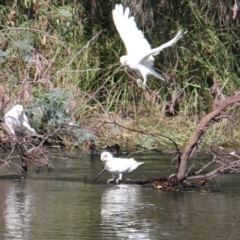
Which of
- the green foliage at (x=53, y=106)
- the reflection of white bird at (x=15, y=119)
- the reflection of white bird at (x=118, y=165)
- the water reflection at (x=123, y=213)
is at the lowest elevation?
the water reflection at (x=123, y=213)

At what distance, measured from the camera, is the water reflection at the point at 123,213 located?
32.9 feet

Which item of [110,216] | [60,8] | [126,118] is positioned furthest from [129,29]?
[110,216]

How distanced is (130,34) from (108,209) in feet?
19.3

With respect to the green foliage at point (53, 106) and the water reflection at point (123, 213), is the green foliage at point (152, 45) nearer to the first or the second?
the green foliage at point (53, 106)

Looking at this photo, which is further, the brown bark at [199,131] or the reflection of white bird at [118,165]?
the reflection of white bird at [118,165]

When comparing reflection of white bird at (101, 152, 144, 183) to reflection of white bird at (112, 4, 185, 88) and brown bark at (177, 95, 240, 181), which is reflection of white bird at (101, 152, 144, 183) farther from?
reflection of white bird at (112, 4, 185, 88)

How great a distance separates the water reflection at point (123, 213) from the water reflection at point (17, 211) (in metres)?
0.75

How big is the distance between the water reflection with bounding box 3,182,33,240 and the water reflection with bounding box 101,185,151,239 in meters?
0.75

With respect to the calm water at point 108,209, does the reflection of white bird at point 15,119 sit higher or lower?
higher

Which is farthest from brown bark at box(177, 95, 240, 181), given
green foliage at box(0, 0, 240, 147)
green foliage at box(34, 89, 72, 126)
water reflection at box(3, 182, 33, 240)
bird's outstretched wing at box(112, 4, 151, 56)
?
green foliage at box(0, 0, 240, 147)

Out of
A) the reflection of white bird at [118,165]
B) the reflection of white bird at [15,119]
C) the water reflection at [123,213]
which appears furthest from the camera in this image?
the reflection of white bird at [15,119]

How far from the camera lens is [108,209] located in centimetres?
1128

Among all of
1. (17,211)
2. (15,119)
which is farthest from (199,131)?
(15,119)

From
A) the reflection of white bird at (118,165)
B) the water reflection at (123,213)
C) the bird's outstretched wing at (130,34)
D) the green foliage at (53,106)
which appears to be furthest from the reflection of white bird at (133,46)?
the water reflection at (123,213)
